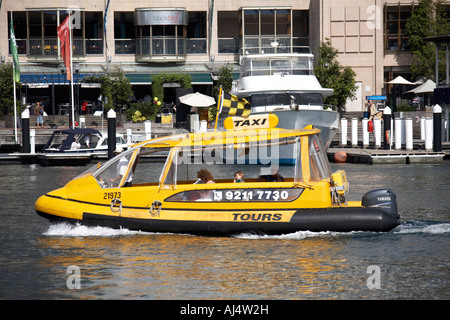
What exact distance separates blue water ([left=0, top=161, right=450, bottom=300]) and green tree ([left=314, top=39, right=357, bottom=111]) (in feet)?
111

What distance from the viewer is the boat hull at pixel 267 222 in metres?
16.1

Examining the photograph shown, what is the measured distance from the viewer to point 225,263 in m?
14.6

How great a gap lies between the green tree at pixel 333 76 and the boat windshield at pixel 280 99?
Answer: 18.0 m

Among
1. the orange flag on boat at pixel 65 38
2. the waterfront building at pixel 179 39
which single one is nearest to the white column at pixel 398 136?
the orange flag on boat at pixel 65 38

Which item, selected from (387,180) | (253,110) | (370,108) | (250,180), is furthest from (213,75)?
(250,180)

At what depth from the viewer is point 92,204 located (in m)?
17.0

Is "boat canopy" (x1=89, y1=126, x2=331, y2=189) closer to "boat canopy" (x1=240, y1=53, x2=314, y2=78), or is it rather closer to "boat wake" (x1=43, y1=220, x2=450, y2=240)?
"boat wake" (x1=43, y1=220, x2=450, y2=240)

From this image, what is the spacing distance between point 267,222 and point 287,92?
62.4 ft

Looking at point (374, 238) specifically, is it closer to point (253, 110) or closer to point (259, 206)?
point (259, 206)

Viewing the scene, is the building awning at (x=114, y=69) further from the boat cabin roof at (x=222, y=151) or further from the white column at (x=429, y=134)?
the boat cabin roof at (x=222, y=151)

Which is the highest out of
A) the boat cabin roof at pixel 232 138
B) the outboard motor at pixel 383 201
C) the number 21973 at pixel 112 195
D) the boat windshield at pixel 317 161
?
the boat cabin roof at pixel 232 138

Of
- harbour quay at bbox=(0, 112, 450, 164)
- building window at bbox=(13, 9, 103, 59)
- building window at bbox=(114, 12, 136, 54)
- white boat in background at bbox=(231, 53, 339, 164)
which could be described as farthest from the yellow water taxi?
building window at bbox=(114, 12, 136, 54)

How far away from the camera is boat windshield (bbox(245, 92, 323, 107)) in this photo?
34.9m

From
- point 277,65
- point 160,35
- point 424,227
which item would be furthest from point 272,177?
point 160,35
